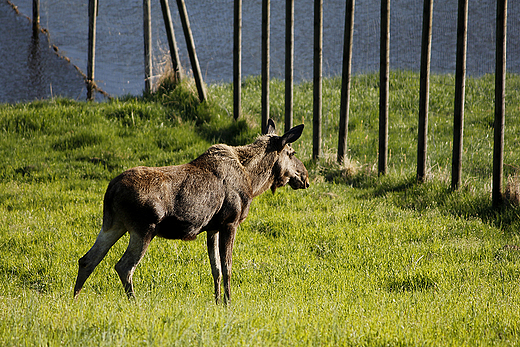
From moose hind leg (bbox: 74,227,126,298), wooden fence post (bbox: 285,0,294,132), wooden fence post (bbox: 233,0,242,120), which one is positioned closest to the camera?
moose hind leg (bbox: 74,227,126,298)

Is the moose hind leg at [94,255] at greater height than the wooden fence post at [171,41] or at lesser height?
lesser

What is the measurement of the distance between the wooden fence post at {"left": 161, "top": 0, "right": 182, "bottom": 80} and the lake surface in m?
0.83

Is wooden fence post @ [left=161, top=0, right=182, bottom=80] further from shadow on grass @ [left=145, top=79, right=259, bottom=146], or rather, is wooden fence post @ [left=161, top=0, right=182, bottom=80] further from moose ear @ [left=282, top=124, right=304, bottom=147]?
moose ear @ [left=282, top=124, right=304, bottom=147]

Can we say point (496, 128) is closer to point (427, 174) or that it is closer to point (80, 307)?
point (427, 174)

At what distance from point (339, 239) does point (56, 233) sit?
4.61 m

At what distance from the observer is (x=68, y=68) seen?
80.0 ft

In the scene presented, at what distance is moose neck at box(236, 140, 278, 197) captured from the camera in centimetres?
595

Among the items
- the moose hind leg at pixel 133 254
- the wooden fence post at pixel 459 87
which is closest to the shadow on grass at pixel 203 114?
the wooden fence post at pixel 459 87

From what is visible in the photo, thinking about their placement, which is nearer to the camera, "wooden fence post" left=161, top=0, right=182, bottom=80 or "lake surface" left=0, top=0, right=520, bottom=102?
"wooden fence post" left=161, top=0, right=182, bottom=80

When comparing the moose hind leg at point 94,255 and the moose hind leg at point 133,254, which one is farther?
the moose hind leg at point 94,255

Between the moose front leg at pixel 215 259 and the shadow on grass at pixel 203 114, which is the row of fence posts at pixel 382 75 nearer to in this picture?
the shadow on grass at pixel 203 114

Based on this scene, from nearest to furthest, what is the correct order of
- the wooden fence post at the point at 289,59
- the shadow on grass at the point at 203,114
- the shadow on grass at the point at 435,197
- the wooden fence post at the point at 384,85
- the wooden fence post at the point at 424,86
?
1. the shadow on grass at the point at 435,197
2. the wooden fence post at the point at 424,86
3. the wooden fence post at the point at 384,85
4. the wooden fence post at the point at 289,59
5. the shadow on grass at the point at 203,114

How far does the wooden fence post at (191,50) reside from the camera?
13992 mm

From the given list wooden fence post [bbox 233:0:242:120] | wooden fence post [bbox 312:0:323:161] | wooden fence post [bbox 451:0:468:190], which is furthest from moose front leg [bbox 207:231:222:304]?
wooden fence post [bbox 233:0:242:120]
